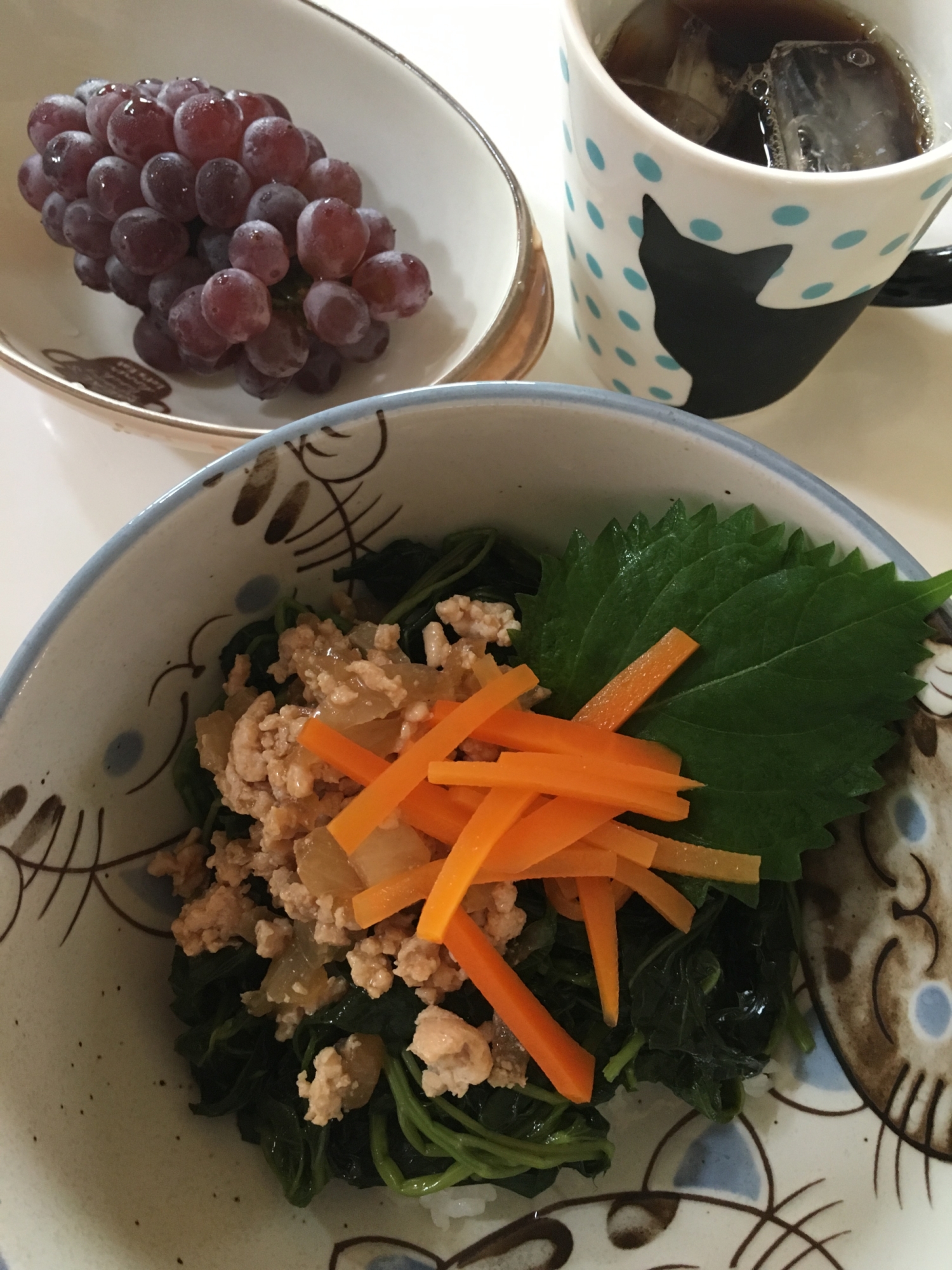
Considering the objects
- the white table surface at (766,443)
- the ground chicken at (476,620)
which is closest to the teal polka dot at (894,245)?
the white table surface at (766,443)

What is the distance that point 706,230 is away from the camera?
0.76 m

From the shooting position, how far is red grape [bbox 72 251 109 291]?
1.11 m

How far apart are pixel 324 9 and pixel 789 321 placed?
803 millimetres

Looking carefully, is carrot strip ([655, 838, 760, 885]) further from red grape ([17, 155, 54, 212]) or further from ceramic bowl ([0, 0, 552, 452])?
red grape ([17, 155, 54, 212])

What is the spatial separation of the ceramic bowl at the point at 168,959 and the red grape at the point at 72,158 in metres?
0.57

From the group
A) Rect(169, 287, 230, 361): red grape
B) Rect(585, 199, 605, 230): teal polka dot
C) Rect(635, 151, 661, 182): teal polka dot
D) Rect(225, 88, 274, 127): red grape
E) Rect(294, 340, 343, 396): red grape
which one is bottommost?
Rect(294, 340, 343, 396): red grape

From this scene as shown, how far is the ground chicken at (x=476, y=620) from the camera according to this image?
0.87m

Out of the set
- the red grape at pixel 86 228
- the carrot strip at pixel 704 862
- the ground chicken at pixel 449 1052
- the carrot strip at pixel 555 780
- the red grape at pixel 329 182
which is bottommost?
the ground chicken at pixel 449 1052

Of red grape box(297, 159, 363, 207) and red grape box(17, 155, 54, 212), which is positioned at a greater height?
red grape box(297, 159, 363, 207)

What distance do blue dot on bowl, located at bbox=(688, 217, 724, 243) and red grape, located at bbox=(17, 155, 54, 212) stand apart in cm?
80

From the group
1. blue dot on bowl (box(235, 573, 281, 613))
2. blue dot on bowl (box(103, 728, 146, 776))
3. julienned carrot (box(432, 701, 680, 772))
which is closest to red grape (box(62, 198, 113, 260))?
blue dot on bowl (box(235, 573, 281, 613))

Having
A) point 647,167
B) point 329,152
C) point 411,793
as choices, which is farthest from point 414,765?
point 329,152

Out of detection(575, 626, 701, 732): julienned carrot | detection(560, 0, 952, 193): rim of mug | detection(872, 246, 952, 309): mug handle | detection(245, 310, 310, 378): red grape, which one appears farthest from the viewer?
detection(245, 310, 310, 378): red grape

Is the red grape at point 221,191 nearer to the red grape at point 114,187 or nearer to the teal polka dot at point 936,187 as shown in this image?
the red grape at point 114,187
